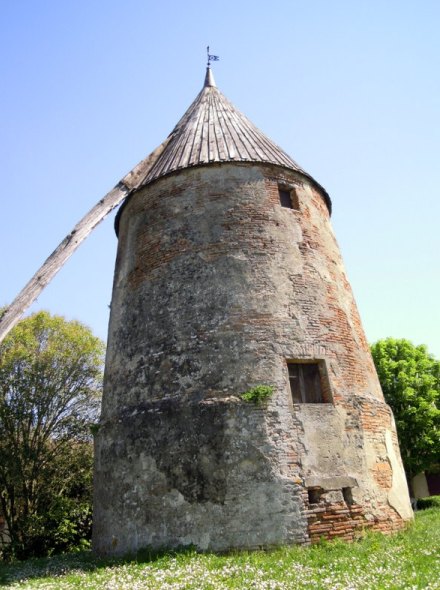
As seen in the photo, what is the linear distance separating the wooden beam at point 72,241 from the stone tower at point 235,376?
0.61 metres

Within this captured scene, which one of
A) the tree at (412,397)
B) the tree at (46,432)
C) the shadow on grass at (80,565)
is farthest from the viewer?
the tree at (412,397)

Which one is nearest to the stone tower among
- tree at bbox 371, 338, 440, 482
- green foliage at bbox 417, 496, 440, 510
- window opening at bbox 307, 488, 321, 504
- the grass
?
window opening at bbox 307, 488, 321, 504

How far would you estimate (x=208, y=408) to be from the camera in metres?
8.66

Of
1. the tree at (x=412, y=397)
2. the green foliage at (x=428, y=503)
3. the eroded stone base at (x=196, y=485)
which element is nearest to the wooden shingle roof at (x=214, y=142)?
the eroded stone base at (x=196, y=485)

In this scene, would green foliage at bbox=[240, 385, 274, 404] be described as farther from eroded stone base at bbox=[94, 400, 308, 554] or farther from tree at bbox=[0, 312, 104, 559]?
tree at bbox=[0, 312, 104, 559]

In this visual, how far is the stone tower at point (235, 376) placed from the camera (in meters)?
8.19

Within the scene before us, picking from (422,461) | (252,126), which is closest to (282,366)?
(252,126)

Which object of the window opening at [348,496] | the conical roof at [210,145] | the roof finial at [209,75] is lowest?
the window opening at [348,496]

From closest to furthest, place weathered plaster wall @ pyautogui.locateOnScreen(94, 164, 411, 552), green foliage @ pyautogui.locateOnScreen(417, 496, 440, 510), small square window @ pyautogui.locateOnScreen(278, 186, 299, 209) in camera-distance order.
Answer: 1. weathered plaster wall @ pyautogui.locateOnScreen(94, 164, 411, 552)
2. small square window @ pyautogui.locateOnScreen(278, 186, 299, 209)
3. green foliage @ pyautogui.locateOnScreen(417, 496, 440, 510)

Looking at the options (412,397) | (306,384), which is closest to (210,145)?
(306,384)

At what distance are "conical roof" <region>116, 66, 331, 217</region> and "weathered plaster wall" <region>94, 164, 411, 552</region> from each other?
0.32m

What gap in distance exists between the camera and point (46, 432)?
16.5 metres

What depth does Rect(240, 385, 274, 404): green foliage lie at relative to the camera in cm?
858

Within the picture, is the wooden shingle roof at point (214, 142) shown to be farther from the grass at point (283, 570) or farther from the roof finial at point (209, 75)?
the grass at point (283, 570)
